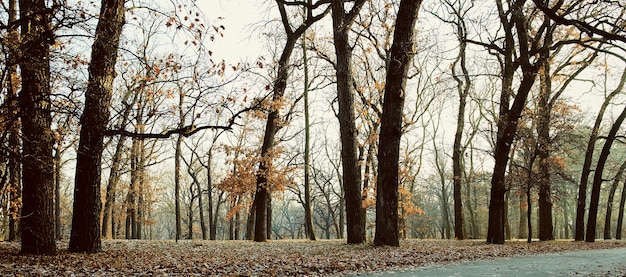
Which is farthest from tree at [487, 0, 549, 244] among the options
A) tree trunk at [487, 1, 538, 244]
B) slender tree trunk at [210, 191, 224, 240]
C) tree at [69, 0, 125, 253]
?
slender tree trunk at [210, 191, 224, 240]

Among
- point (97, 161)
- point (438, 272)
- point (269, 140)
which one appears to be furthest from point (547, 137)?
point (97, 161)

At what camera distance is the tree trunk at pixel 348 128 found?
14109mm

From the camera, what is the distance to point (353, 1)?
15.5 metres

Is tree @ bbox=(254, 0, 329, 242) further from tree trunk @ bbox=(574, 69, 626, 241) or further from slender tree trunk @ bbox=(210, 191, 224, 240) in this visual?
tree trunk @ bbox=(574, 69, 626, 241)

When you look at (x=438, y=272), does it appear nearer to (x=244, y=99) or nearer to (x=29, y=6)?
(x=244, y=99)

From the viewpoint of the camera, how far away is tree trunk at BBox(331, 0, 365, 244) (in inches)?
555

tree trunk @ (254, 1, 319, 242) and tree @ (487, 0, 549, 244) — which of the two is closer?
tree @ (487, 0, 549, 244)

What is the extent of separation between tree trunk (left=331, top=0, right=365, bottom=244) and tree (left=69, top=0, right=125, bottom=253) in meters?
6.98

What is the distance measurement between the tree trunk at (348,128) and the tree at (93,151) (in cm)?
698

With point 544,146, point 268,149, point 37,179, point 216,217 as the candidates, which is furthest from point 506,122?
point 216,217

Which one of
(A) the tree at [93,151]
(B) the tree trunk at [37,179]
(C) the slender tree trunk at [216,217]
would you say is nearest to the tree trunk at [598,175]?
(C) the slender tree trunk at [216,217]

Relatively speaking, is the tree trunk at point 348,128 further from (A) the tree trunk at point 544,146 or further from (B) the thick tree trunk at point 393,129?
(A) the tree trunk at point 544,146

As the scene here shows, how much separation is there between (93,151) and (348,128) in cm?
754

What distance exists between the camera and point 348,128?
A: 14.4 m
